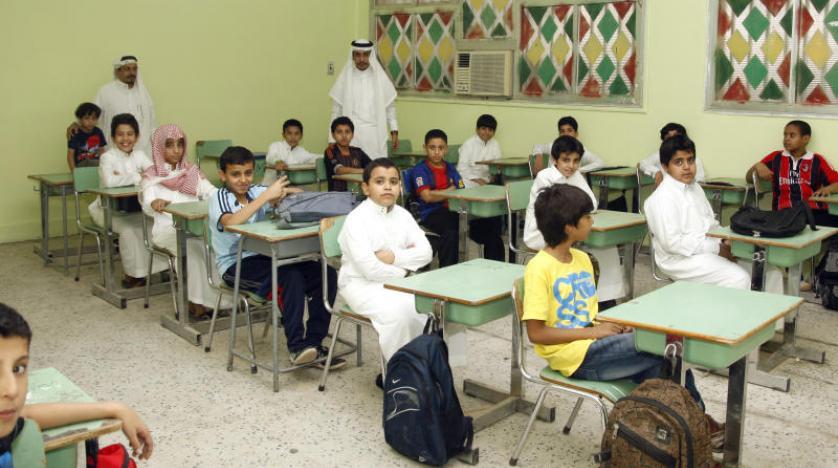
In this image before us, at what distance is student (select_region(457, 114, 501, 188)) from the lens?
7606 mm

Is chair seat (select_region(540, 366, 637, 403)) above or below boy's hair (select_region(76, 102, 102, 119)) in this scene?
below

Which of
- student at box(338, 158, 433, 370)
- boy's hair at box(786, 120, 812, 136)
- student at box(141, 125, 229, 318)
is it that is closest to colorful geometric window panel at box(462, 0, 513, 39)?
boy's hair at box(786, 120, 812, 136)

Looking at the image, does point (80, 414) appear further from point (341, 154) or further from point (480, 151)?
point (480, 151)

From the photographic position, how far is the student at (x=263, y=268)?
4.02 m

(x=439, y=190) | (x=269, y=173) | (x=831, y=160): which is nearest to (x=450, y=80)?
(x=269, y=173)

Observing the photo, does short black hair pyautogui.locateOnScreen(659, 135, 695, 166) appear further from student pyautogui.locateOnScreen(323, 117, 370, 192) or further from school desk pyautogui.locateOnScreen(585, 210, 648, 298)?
student pyautogui.locateOnScreen(323, 117, 370, 192)

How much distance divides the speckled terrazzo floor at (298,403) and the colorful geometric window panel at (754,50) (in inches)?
75.3

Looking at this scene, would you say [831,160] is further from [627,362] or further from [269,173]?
[269,173]

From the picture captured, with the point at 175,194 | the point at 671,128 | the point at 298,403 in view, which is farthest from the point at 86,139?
the point at 671,128

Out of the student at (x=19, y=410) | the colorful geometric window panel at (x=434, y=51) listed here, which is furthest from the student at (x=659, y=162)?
the student at (x=19, y=410)

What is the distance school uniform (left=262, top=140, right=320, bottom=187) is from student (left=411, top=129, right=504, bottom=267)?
208 centimetres

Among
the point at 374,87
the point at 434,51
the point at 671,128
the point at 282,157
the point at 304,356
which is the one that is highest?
the point at 434,51

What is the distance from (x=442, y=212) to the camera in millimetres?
5902

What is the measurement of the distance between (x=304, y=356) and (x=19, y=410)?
92.2 inches
